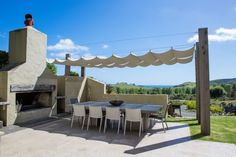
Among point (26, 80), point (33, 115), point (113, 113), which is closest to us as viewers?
point (113, 113)

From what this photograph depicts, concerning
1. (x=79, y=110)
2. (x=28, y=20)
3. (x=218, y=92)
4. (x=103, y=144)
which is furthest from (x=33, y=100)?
(x=218, y=92)

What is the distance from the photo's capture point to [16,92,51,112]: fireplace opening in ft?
23.7

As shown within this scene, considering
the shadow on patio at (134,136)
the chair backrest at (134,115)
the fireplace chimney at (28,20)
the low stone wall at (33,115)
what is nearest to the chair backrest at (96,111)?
the shadow on patio at (134,136)

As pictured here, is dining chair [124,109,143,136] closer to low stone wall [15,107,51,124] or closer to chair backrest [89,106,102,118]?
chair backrest [89,106,102,118]

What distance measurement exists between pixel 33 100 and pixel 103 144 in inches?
204

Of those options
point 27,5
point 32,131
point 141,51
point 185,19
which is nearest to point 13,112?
point 32,131

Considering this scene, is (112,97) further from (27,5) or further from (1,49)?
(1,49)

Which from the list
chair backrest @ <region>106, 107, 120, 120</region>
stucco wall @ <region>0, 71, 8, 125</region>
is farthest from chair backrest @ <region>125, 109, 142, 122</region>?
stucco wall @ <region>0, 71, 8, 125</region>

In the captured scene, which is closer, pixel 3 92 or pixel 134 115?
pixel 134 115

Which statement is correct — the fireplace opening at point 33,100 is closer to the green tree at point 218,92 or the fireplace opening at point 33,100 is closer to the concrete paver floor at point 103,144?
the concrete paver floor at point 103,144

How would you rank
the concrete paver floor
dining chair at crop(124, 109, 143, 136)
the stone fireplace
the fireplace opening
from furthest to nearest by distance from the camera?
the fireplace opening → the stone fireplace → dining chair at crop(124, 109, 143, 136) → the concrete paver floor

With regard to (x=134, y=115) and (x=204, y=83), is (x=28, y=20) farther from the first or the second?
(x=204, y=83)

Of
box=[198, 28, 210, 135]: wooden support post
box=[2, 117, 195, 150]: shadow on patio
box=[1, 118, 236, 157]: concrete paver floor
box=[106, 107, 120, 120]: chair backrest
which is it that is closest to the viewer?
box=[1, 118, 236, 157]: concrete paver floor

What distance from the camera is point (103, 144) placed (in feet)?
14.2
